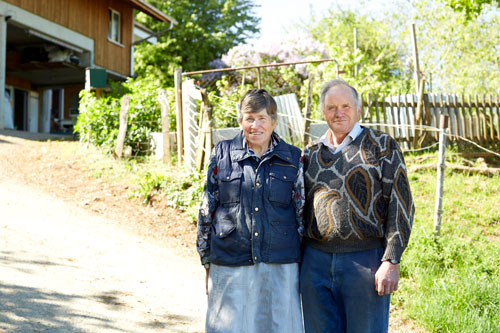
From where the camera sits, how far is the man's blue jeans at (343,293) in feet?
7.98

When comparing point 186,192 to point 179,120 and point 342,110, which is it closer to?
point 179,120

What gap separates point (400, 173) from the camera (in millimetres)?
2439

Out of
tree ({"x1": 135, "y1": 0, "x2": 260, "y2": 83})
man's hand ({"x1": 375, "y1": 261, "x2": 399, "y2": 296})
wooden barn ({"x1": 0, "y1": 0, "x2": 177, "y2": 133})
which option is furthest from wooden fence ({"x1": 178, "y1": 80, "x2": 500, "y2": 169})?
tree ({"x1": 135, "y1": 0, "x2": 260, "y2": 83})

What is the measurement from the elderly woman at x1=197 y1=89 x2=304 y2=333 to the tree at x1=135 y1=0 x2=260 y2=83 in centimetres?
2338

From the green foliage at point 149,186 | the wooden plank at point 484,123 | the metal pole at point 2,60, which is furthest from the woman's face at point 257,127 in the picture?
the metal pole at point 2,60

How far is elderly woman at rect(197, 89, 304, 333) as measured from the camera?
8.27 feet

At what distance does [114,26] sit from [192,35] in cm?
758

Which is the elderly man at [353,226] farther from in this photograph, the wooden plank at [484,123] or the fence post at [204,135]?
the wooden plank at [484,123]

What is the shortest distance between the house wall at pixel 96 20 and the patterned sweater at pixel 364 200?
14.4 meters

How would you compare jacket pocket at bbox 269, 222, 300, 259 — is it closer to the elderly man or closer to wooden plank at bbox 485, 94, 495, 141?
the elderly man

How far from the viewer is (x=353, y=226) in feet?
8.02

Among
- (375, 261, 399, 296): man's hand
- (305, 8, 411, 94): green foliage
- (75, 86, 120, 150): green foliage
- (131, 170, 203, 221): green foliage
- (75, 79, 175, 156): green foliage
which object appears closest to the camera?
(375, 261, 399, 296): man's hand

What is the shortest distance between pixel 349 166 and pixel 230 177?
0.63m

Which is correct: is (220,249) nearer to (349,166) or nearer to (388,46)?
(349,166)
